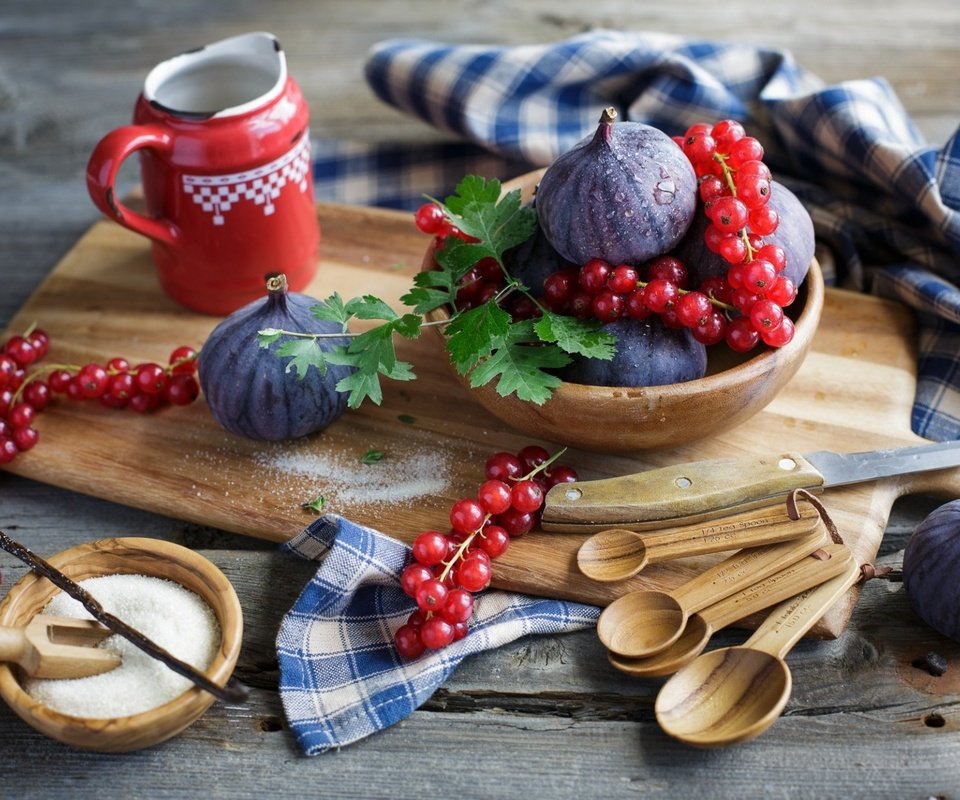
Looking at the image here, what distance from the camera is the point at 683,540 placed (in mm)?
1045

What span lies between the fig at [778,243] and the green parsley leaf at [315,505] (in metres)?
0.43

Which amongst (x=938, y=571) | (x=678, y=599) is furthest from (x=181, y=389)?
(x=938, y=571)

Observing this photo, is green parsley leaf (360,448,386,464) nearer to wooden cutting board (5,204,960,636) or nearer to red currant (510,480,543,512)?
wooden cutting board (5,204,960,636)

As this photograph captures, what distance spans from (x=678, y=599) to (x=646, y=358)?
23 centimetres

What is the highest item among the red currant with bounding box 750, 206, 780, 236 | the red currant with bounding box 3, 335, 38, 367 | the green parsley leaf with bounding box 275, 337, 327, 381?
the red currant with bounding box 750, 206, 780, 236

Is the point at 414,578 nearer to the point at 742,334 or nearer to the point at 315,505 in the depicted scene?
the point at 315,505

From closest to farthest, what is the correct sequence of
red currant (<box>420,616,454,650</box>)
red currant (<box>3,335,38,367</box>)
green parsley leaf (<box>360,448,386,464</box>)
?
red currant (<box>420,616,454,650</box>) → green parsley leaf (<box>360,448,386,464</box>) → red currant (<box>3,335,38,367</box>)

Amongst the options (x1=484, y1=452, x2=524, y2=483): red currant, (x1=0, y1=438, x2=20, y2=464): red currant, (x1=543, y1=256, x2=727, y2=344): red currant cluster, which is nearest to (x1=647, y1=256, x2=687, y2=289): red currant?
(x1=543, y1=256, x2=727, y2=344): red currant cluster

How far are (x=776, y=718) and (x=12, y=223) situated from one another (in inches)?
49.2

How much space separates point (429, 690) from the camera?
98 cm

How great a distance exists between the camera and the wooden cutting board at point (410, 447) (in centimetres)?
111

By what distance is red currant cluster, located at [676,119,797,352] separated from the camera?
1.02m

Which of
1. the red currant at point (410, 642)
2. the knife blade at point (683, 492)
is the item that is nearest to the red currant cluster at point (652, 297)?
the knife blade at point (683, 492)

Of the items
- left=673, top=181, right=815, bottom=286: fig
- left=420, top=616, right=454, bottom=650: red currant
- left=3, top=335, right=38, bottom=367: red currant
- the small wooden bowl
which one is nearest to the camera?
the small wooden bowl
